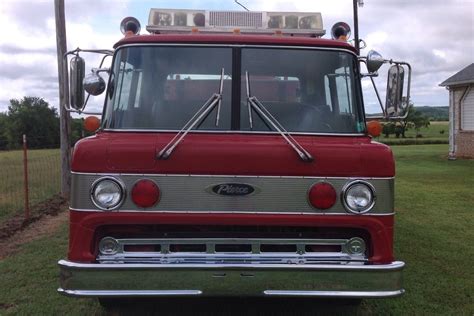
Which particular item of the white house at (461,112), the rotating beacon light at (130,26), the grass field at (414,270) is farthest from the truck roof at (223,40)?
the white house at (461,112)

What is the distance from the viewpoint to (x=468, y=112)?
2248 centimetres

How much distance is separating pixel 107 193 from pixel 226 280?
3.16 feet

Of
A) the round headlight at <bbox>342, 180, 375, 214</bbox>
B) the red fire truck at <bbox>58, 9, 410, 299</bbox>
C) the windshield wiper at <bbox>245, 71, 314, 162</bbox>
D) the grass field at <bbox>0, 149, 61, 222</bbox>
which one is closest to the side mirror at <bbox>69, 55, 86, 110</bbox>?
the red fire truck at <bbox>58, 9, 410, 299</bbox>

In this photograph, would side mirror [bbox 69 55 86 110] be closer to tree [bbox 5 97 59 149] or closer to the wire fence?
the wire fence

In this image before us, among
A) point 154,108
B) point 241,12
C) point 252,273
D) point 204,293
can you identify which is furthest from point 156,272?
point 241,12

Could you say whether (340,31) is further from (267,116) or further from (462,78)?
(462,78)

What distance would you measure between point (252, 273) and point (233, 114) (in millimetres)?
1220

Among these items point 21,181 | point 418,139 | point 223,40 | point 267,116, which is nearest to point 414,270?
point 267,116

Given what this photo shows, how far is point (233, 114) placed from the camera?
4.25 m

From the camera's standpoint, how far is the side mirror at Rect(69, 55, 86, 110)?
4.61 meters

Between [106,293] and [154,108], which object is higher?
[154,108]

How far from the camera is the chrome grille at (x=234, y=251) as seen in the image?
3.77m

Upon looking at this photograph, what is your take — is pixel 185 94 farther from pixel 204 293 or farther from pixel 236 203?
pixel 204 293

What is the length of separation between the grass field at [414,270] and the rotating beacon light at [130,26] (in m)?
2.41
